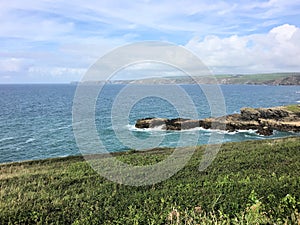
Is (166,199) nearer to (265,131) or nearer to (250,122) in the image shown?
(265,131)

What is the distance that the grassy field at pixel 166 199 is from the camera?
300 inches

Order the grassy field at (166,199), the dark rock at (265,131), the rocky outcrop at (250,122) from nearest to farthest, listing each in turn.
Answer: the grassy field at (166,199) < the dark rock at (265,131) < the rocky outcrop at (250,122)

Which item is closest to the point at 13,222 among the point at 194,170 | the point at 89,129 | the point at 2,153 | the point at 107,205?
the point at 107,205

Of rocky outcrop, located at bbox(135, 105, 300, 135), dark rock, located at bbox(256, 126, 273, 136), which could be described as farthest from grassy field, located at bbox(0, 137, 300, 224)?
rocky outcrop, located at bbox(135, 105, 300, 135)

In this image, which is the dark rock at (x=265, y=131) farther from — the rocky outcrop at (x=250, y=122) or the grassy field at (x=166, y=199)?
the grassy field at (x=166, y=199)

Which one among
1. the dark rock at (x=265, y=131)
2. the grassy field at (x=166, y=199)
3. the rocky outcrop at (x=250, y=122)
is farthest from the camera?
the rocky outcrop at (x=250, y=122)

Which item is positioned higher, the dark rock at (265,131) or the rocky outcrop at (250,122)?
the rocky outcrop at (250,122)

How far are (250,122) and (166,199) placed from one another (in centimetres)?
5131

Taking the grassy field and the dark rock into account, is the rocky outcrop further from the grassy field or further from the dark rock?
the grassy field

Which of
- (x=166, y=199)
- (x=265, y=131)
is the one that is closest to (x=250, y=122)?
(x=265, y=131)

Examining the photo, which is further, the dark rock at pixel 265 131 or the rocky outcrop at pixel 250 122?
the rocky outcrop at pixel 250 122

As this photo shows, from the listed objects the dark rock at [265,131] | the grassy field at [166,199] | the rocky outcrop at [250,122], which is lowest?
the dark rock at [265,131]

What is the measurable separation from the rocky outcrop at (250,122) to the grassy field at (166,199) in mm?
42138

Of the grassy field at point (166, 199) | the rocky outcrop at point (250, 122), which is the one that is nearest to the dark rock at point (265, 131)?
the rocky outcrop at point (250, 122)
